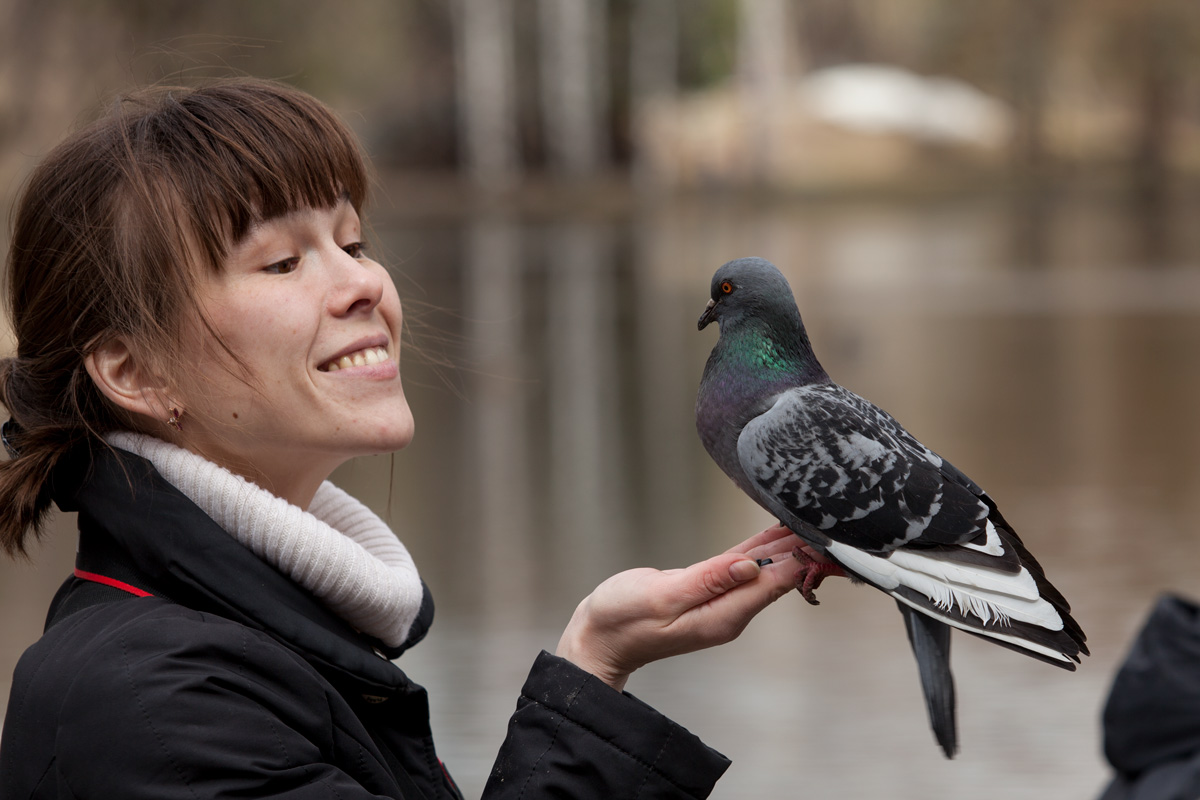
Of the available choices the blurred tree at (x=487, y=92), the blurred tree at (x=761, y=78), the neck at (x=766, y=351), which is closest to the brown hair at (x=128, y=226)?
the neck at (x=766, y=351)

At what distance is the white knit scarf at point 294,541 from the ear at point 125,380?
0.15 feet

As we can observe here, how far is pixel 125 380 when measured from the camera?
1721 millimetres

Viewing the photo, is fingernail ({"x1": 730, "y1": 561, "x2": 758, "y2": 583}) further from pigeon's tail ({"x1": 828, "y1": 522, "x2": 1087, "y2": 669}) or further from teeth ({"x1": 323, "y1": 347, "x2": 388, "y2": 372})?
teeth ({"x1": 323, "y1": 347, "x2": 388, "y2": 372})

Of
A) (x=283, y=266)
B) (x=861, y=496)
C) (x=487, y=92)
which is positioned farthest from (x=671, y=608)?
(x=487, y=92)

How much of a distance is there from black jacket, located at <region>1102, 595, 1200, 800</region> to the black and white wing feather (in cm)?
97

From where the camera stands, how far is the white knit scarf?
1662 mm

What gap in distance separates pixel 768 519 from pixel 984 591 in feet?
19.1

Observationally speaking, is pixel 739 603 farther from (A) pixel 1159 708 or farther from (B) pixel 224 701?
(A) pixel 1159 708

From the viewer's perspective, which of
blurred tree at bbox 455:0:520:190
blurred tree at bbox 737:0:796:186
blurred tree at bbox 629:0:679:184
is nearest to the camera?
blurred tree at bbox 737:0:796:186

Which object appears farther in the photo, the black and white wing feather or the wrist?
the wrist

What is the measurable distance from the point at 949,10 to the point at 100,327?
4372 centimetres

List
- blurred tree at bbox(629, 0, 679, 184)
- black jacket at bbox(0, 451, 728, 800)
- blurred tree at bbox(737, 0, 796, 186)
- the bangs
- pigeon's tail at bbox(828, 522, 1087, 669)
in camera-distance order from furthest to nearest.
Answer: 1. blurred tree at bbox(629, 0, 679, 184)
2. blurred tree at bbox(737, 0, 796, 186)
3. the bangs
4. pigeon's tail at bbox(828, 522, 1087, 669)
5. black jacket at bbox(0, 451, 728, 800)

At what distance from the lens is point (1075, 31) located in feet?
124

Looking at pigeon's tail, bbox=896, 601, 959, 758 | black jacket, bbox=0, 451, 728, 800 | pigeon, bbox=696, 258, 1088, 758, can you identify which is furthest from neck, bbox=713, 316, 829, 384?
black jacket, bbox=0, 451, 728, 800
